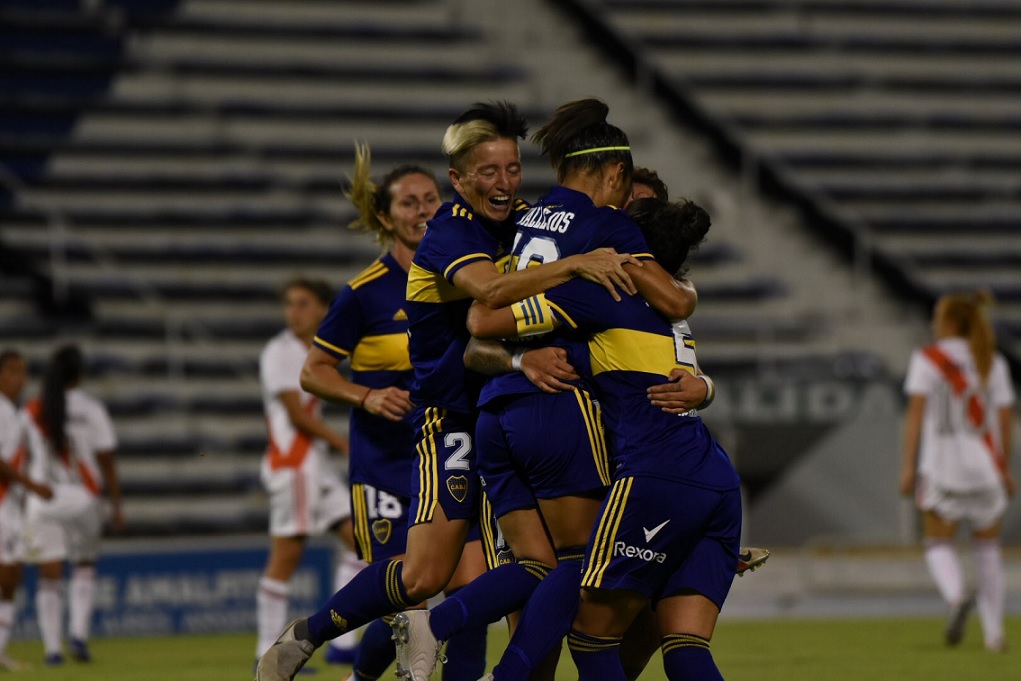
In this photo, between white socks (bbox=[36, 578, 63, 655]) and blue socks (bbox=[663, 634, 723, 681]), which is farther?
white socks (bbox=[36, 578, 63, 655])

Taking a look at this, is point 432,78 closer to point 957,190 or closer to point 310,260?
point 310,260

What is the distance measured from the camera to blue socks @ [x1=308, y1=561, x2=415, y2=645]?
633cm

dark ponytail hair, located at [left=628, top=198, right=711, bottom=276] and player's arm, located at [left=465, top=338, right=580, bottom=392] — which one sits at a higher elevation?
dark ponytail hair, located at [left=628, top=198, right=711, bottom=276]

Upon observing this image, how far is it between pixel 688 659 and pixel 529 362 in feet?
3.38

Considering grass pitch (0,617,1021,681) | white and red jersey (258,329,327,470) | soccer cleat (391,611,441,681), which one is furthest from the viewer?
white and red jersey (258,329,327,470)

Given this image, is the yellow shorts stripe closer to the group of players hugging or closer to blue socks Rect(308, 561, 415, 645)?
the group of players hugging

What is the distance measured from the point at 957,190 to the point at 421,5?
6.02 metres

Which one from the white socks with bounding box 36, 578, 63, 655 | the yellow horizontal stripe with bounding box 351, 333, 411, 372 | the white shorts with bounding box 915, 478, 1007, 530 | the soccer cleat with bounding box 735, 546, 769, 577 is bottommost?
the white socks with bounding box 36, 578, 63, 655

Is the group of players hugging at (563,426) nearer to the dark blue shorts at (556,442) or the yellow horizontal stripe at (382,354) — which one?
the dark blue shorts at (556,442)

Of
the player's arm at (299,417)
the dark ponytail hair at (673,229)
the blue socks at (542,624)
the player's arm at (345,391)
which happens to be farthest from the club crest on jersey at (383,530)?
the player's arm at (299,417)

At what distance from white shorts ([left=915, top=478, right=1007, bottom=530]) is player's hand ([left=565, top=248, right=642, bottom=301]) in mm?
5830

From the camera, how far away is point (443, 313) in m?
6.20

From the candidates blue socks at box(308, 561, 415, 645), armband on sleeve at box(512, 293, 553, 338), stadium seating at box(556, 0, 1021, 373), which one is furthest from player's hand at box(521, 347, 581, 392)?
stadium seating at box(556, 0, 1021, 373)

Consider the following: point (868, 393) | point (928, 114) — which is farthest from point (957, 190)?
point (868, 393)
